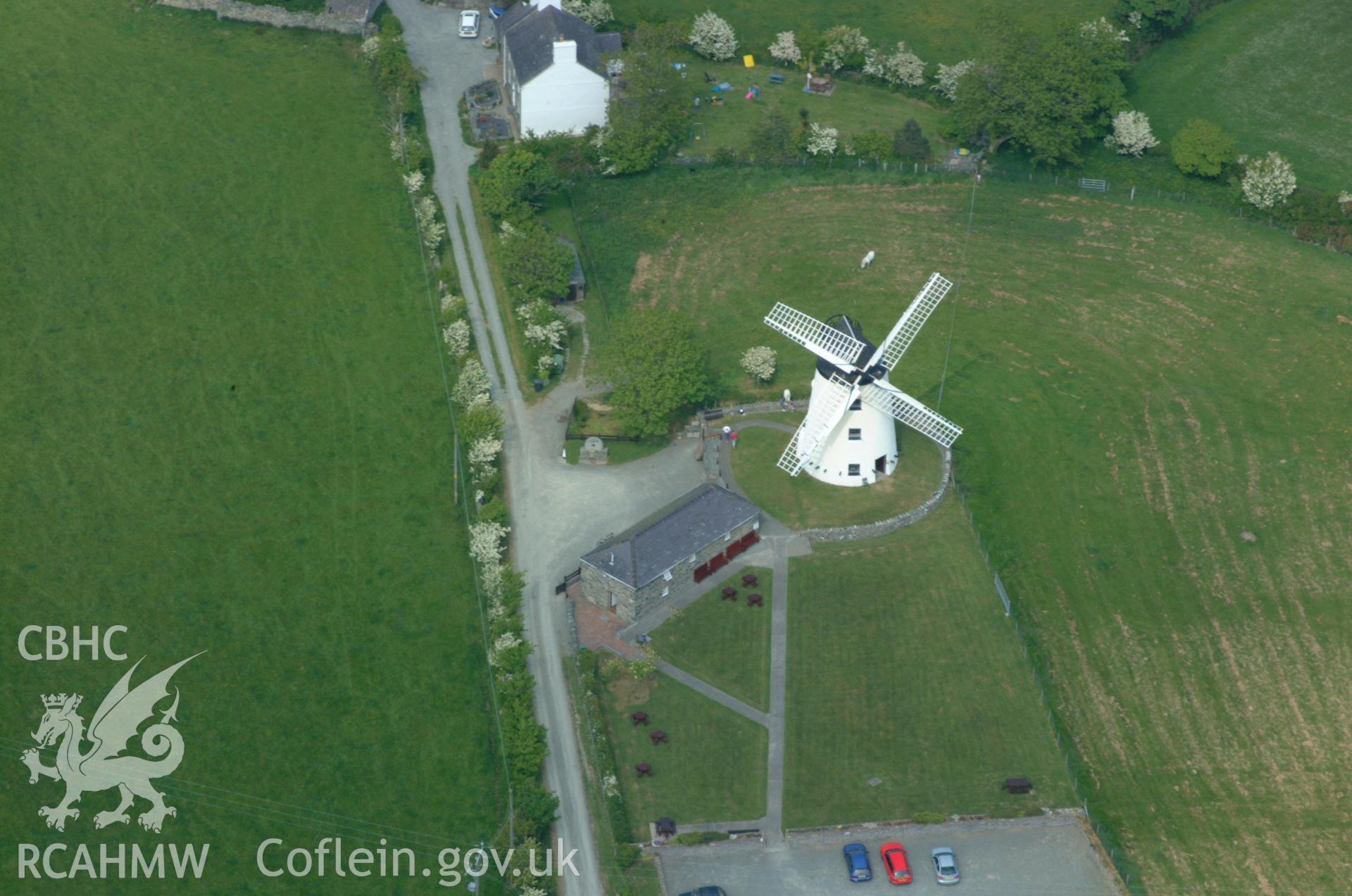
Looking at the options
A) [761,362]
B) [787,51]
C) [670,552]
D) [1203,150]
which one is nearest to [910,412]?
[761,362]

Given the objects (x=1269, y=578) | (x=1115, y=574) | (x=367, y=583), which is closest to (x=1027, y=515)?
(x=1115, y=574)

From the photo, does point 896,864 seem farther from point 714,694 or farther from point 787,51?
point 787,51

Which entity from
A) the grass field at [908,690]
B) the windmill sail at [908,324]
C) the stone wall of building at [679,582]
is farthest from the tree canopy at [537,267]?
the grass field at [908,690]

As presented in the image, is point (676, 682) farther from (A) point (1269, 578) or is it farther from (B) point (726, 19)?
(B) point (726, 19)

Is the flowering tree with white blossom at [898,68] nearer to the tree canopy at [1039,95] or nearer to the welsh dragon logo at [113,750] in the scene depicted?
the tree canopy at [1039,95]

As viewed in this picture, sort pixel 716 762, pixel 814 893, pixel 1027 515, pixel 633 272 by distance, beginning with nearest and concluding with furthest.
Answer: pixel 814 893 < pixel 716 762 < pixel 1027 515 < pixel 633 272
